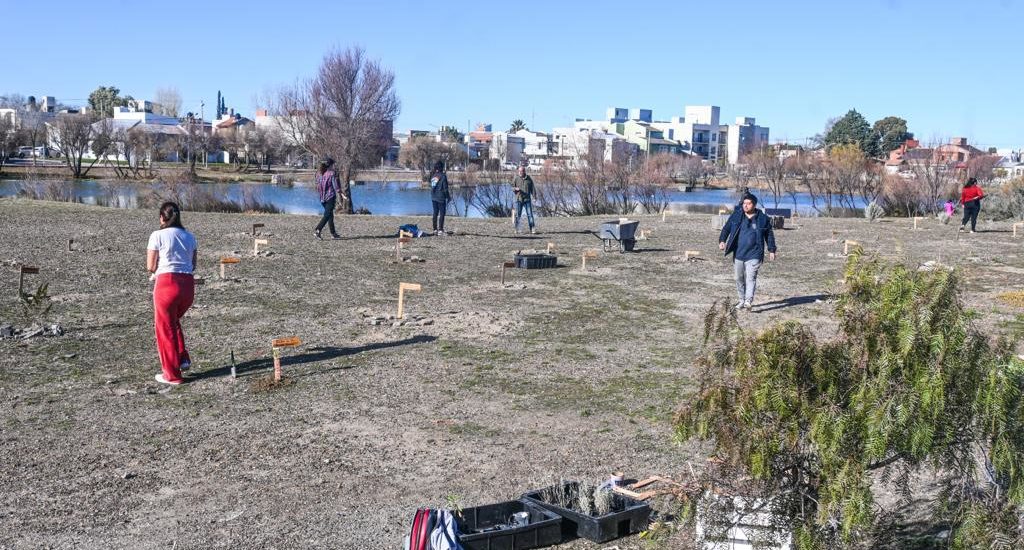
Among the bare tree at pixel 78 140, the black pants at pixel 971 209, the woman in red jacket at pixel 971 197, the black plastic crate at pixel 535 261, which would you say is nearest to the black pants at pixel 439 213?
the black plastic crate at pixel 535 261

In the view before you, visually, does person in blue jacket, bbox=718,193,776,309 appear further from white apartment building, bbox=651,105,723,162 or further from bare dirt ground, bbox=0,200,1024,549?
white apartment building, bbox=651,105,723,162

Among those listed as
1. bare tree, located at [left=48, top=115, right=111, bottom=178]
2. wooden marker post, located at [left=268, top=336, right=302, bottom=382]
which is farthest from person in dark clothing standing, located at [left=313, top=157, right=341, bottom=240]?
bare tree, located at [left=48, top=115, right=111, bottom=178]

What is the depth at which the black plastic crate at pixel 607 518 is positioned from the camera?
5.46m

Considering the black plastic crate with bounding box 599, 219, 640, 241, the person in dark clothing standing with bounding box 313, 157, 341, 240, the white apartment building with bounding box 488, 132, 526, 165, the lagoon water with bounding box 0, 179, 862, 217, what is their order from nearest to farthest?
the black plastic crate with bounding box 599, 219, 640, 241
the person in dark clothing standing with bounding box 313, 157, 341, 240
the lagoon water with bounding box 0, 179, 862, 217
the white apartment building with bounding box 488, 132, 526, 165

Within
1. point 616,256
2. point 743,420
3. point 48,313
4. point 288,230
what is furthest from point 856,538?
point 288,230

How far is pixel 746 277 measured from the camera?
42.6 ft

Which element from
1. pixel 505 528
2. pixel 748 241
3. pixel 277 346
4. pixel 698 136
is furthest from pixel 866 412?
pixel 698 136

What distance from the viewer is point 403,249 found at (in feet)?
61.7

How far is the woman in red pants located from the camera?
859 cm

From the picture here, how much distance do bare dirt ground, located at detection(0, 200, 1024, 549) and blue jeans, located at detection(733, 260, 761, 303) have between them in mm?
317

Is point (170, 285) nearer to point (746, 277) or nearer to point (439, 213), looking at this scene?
point (746, 277)

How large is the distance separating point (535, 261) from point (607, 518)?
11.4 m

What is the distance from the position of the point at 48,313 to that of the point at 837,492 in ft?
33.4

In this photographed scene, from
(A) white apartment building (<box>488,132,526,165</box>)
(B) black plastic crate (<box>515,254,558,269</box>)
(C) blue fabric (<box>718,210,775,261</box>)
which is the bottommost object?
(B) black plastic crate (<box>515,254,558,269</box>)
